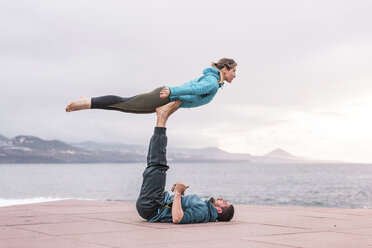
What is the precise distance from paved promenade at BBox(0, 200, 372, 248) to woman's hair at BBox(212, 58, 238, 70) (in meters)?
1.98

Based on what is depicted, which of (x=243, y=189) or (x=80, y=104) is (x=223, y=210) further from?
(x=243, y=189)

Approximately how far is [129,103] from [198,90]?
86 centimetres

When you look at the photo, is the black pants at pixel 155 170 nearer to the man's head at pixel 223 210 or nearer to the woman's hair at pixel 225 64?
the man's head at pixel 223 210

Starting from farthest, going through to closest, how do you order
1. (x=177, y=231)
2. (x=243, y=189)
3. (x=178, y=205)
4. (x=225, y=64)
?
(x=243, y=189), (x=225, y=64), (x=178, y=205), (x=177, y=231)

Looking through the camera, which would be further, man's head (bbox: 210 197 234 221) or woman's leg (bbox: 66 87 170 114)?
man's head (bbox: 210 197 234 221)

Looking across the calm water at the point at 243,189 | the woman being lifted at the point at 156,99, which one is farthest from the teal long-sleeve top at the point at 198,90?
the calm water at the point at 243,189

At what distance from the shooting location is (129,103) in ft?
19.4

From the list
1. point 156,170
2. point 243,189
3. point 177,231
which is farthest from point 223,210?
point 243,189

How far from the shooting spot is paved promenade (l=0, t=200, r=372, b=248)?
420 cm

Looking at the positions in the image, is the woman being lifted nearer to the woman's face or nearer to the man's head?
the woman's face

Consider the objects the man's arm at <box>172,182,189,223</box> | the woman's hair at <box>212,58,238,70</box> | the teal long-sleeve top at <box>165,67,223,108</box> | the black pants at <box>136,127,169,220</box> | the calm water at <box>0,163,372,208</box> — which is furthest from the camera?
the calm water at <box>0,163,372,208</box>

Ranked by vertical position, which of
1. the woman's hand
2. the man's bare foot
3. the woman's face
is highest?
the woman's face

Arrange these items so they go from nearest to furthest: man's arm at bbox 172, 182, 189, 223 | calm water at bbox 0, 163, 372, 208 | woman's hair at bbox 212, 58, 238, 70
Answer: man's arm at bbox 172, 182, 189, 223, woman's hair at bbox 212, 58, 238, 70, calm water at bbox 0, 163, 372, 208

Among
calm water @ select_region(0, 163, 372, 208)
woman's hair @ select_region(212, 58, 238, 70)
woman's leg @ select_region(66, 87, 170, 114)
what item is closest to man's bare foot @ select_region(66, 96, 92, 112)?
woman's leg @ select_region(66, 87, 170, 114)
